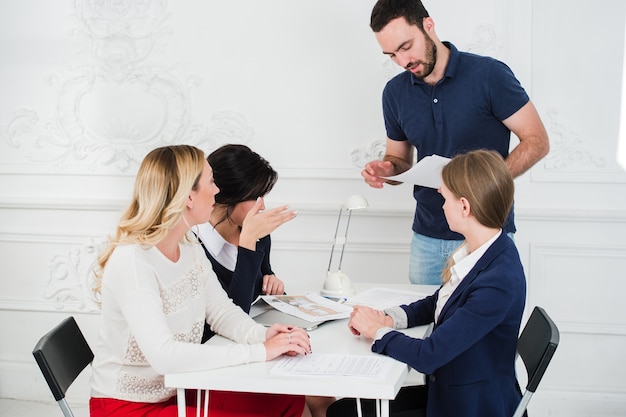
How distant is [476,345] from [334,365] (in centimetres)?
39

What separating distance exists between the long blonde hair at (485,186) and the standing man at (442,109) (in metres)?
0.63

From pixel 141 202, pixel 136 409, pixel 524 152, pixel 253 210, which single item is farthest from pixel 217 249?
pixel 524 152

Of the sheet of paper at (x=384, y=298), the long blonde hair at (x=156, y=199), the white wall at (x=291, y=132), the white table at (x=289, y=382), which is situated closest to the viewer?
the white table at (x=289, y=382)

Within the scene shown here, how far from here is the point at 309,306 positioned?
7.32ft

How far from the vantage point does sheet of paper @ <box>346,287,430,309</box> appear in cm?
227

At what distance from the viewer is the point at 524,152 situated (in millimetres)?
2488

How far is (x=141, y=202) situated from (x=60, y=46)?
6.47 ft

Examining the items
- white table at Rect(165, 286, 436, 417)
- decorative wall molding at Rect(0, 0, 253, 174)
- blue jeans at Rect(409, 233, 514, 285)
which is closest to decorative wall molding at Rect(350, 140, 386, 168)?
decorative wall molding at Rect(0, 0, 253, 174)

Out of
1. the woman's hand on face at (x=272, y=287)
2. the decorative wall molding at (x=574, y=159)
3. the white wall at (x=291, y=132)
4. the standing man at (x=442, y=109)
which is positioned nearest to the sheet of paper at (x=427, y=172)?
the standing man at (x=442, y=109)

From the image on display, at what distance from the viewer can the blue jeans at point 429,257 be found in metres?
2.62

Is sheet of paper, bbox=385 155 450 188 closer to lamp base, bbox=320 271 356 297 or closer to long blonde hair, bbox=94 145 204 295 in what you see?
lamp base, bbox=320 271 356 297

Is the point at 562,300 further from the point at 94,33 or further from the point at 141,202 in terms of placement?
the point at 94,33

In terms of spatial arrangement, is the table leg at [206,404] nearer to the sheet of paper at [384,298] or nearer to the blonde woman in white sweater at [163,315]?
the blonde woman in white sweater at [163,315]

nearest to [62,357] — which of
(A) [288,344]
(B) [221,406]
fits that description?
(B) [221,406]
